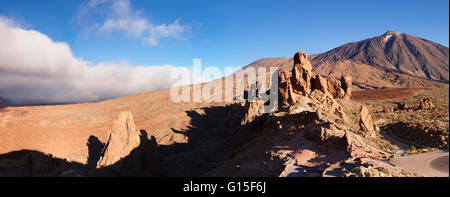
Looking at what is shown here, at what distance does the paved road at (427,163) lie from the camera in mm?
8492

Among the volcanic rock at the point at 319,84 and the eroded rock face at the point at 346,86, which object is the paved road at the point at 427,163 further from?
the eroded rock face at the point at 346,86

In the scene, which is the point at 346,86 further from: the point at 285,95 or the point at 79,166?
the point at 79,166

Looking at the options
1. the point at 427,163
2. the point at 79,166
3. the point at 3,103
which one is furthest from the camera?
the point at 3,103

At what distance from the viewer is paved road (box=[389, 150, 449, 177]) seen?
8492 mm

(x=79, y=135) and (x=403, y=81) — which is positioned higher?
(x=403, y=81)

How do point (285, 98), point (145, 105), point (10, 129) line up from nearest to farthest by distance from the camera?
point (285, 98)
point (10, 129)
point (145, 105)

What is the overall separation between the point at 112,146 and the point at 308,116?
57.5ft

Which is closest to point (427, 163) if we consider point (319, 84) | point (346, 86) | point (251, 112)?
point (251, 112)

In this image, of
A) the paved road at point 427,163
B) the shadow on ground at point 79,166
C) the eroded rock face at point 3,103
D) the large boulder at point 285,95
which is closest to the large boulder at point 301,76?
the large boulder at point 285,95

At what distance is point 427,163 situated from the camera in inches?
374
